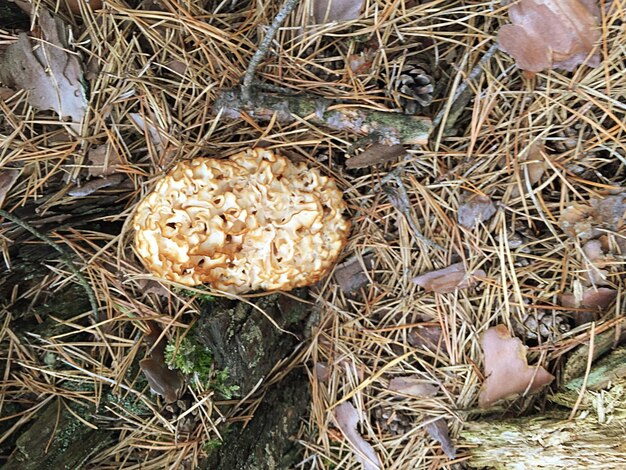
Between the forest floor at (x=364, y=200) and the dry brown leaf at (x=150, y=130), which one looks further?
the dry brown leaf at (x=150, y=130)

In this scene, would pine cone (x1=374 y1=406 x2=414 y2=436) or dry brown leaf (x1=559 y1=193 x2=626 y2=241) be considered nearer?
dry brown leaf (x1=559 y1=193 x2=626 y2=241)

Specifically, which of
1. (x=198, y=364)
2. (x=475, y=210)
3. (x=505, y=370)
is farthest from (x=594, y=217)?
(x=198, y=364)

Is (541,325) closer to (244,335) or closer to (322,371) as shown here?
(322,371)

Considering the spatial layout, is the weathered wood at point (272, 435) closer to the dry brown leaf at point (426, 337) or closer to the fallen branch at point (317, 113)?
the dry brown leaf at point (426, 337)

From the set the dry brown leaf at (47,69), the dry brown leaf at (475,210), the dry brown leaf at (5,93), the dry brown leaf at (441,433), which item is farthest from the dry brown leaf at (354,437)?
the dry brown leaf at (5,93)

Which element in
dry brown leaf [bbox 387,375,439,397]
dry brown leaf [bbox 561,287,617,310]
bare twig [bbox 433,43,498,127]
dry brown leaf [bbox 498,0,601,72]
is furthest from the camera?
dry brown leaf [bbox 387,375,439,397]

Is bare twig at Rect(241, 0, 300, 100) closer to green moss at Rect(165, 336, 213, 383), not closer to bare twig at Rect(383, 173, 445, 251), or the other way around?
bare twig at Rect(383, 173, 445, 251)

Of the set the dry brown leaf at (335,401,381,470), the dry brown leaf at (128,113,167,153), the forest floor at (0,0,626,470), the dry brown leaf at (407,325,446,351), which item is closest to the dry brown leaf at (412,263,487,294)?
the forest floor at (0,0,626,470)
